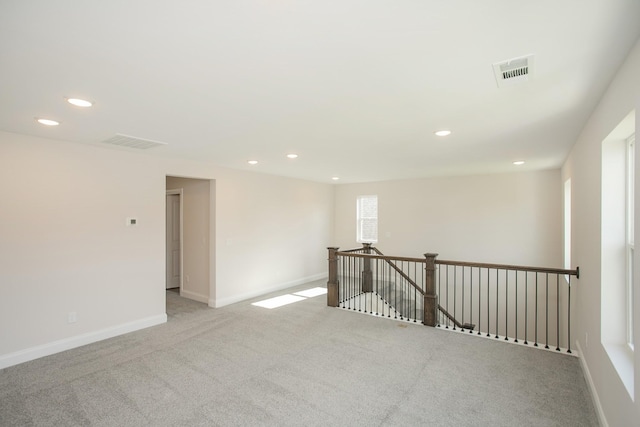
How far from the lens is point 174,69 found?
1907 millimetres

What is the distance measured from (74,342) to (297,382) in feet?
9.46

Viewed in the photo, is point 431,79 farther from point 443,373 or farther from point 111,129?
point 111,129

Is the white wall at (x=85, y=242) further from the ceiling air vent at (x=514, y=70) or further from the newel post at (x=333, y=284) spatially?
the ceiling air vent at (x=514, y=70)

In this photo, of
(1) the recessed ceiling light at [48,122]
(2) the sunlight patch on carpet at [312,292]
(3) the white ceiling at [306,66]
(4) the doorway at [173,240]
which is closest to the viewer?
(3) the white ceiling at [306,66]

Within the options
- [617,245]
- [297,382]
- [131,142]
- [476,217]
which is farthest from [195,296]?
[617,245]

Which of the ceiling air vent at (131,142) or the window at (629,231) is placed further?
the ceiling air vent at (131,142)

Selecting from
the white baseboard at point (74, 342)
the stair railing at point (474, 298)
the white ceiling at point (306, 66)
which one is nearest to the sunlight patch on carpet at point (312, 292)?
the stair railing at point (474, 298)

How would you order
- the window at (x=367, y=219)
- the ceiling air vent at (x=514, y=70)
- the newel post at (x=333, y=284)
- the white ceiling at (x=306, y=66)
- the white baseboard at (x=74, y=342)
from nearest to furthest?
the white ceiling at (x=306, y=66), the ceiling air vent at (x=514, y=70), the white baseboard at (x=74, y=342), the newel post at (x=333, y=284), the window at (x=367, y=219)

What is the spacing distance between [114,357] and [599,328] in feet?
15.2

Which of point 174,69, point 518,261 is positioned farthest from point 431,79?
point 518,261

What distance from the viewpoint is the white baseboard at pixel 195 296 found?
575 centimetres

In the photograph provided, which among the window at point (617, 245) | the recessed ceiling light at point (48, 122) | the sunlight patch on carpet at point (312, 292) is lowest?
the sunlight patch on carpet at point (312, 292)

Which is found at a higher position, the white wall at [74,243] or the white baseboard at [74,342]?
the white wall at [74,243]

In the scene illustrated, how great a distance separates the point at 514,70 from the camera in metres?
1.91
